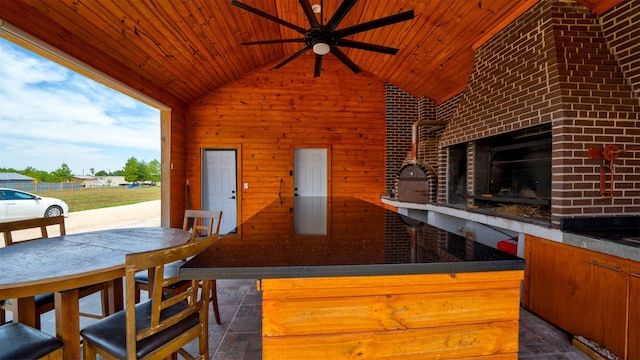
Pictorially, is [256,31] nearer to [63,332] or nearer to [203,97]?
[203,97]

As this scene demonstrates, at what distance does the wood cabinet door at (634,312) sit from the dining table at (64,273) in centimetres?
286

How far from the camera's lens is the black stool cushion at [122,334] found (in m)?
1.06

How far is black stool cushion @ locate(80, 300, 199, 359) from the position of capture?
106 cm

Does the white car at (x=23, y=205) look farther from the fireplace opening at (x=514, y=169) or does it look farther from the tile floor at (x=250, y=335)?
the fireplace opening at (x=514, y=169)

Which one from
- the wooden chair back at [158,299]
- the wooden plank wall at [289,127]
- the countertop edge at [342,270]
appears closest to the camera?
the countertop edge at [342,270]

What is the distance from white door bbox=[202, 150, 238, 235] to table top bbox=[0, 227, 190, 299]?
3.09 metres

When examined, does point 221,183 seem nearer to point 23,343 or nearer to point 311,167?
point 311,167

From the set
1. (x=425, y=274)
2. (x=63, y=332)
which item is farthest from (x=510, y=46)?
(x=63, y=332)

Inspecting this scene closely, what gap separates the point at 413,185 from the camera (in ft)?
13.5

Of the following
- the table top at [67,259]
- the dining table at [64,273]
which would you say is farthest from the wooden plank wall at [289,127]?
the dining table at [64,273]

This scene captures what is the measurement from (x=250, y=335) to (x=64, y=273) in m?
1.20

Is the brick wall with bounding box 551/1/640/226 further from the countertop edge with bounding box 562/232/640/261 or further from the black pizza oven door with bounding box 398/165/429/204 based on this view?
the black pizza oven door with bounding box 398/165/429/204

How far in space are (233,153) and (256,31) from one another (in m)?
2.24

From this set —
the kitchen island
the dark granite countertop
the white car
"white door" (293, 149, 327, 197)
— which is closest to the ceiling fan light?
the kitchen island
